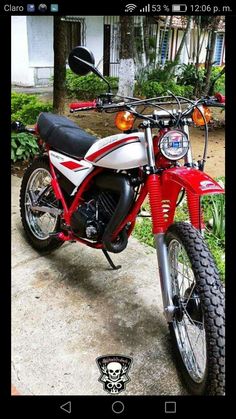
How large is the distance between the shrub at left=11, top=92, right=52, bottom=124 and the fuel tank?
3.19 metres

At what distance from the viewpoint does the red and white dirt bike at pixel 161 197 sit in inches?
61.8

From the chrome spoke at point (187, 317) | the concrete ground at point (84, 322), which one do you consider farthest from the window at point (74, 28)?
the concrete ground at point (84, 322)

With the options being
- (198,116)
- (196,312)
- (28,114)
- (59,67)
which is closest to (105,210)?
(198,116)

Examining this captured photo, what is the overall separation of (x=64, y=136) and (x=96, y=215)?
0.62 metres

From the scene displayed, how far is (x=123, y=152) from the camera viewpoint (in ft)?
6.40

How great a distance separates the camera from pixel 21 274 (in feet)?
8.09

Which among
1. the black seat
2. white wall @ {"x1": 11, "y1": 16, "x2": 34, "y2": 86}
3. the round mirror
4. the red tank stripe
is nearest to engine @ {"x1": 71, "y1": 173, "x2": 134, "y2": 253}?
the red tank stripe

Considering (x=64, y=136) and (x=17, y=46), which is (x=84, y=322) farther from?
(x=17, y=46)

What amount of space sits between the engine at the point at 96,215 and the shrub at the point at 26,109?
3018 mm

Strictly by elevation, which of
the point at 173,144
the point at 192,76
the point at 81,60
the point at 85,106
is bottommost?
the point at 192,76
